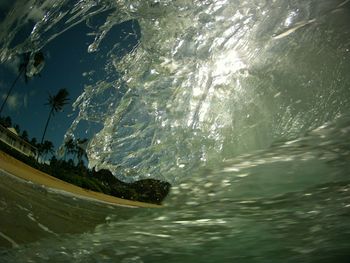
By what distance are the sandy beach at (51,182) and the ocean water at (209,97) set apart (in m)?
0.11

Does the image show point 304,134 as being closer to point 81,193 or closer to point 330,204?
point 330,204

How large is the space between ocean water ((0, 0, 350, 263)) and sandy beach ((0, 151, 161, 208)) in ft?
0.35

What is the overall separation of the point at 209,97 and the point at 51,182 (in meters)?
1.12

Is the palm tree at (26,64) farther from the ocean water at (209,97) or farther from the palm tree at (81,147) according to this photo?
the palm tree at (81,147)

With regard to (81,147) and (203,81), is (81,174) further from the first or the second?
(203,81)

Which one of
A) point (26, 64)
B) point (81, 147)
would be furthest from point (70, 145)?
point (26, 64)

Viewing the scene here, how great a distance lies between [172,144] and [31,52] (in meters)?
1.15

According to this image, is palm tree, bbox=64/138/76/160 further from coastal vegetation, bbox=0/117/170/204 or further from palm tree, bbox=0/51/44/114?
palm tree, bbox=0/51/44/114

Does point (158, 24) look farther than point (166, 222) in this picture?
No

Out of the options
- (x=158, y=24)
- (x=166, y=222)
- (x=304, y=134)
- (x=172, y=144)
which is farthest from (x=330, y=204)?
(x=158, y=24)

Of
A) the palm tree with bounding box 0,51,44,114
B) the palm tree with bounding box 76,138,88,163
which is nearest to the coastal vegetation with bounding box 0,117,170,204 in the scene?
the palm tree with bounding box 76,138,88,163

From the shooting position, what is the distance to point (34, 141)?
2.27m

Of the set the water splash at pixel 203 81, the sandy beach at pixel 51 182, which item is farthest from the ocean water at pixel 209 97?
the sandy beach at pixel 51 182

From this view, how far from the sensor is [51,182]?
232 cm
